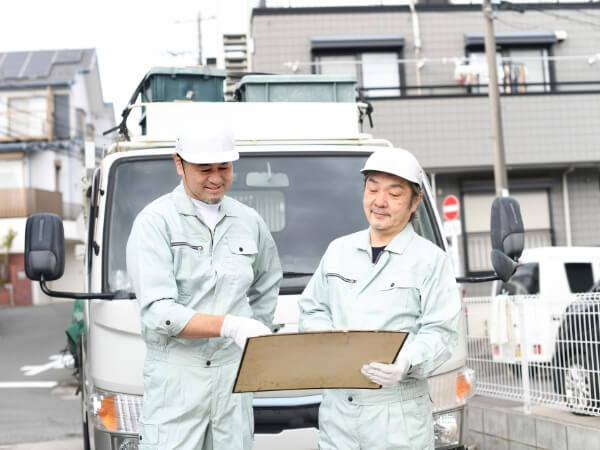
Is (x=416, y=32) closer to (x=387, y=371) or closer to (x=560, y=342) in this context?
(x=560, y=342)

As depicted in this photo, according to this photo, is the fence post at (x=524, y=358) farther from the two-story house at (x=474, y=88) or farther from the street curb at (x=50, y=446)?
the two-story house at (x=474, y=88)

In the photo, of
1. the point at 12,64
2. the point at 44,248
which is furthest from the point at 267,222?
the point at 12,64

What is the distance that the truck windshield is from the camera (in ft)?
15.2

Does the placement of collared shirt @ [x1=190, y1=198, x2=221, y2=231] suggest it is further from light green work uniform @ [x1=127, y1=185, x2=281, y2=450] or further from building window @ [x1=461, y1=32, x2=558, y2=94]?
building window @ [x1=461, y1=32, x2=558, y2=94]

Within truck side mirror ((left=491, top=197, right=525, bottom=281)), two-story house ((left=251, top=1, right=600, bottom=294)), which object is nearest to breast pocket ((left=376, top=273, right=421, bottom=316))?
truck side mirror ((left=491, top=197, right=525, bottom=281))

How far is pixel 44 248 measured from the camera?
400 cm

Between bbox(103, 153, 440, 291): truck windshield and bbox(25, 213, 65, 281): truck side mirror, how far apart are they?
0.49m

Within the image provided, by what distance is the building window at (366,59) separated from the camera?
20.6 m

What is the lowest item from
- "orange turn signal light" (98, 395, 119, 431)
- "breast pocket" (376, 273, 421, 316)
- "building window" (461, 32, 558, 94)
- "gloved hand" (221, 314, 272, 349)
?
"orange turn signal light" (98, 395, 119, 431)

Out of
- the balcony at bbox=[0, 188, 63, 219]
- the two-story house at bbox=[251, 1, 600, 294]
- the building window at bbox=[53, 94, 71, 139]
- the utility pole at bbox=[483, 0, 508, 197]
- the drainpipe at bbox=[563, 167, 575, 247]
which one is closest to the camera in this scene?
the utility pole at bbox=[483, 0, 508, 197]

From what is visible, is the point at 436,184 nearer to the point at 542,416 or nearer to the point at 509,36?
the point at 509,36

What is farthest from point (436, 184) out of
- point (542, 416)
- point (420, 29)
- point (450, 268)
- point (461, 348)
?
point (450, 268)

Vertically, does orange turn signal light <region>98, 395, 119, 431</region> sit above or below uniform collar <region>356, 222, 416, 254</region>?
below

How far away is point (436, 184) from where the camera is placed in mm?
21062
